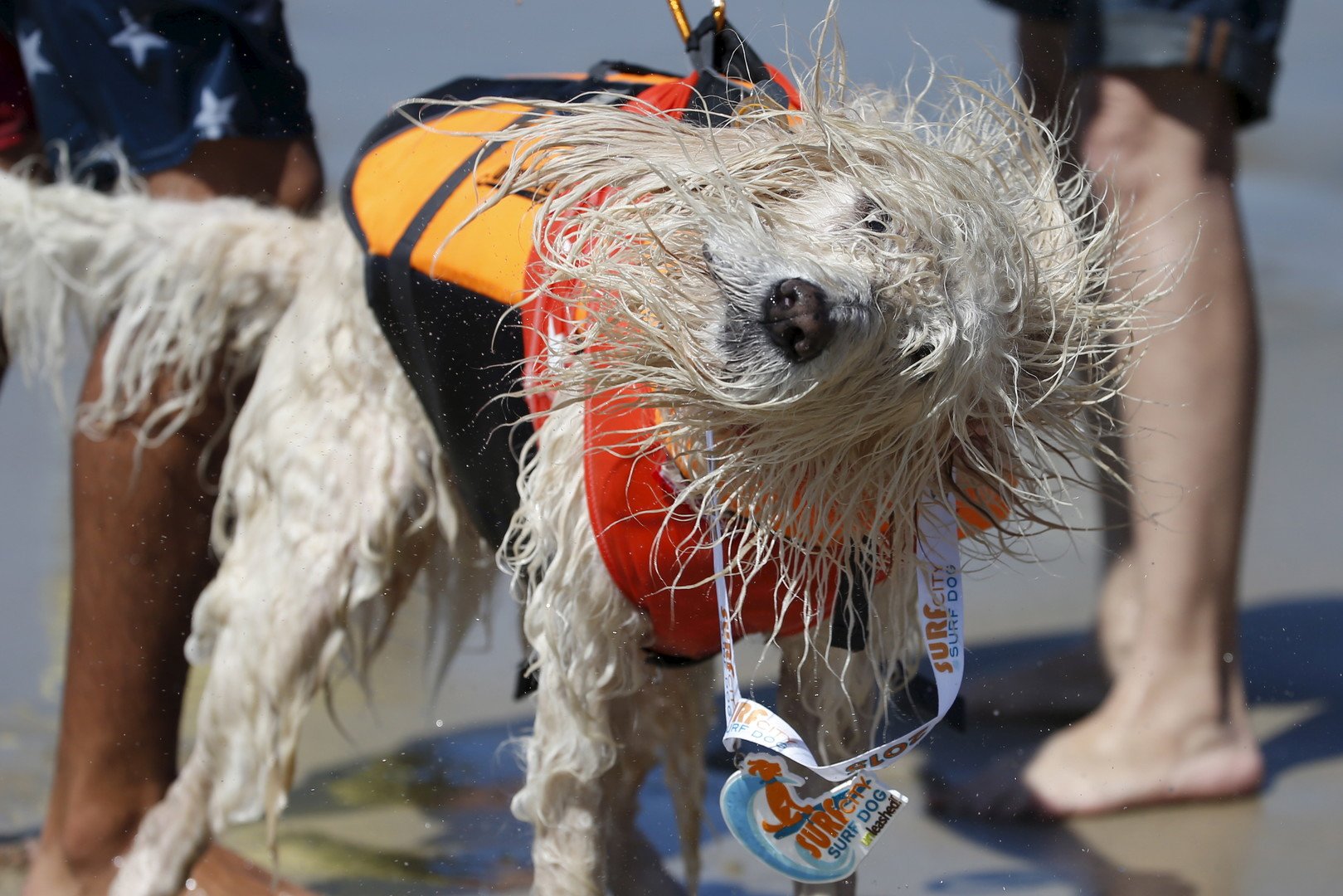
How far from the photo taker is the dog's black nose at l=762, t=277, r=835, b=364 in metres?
1.06

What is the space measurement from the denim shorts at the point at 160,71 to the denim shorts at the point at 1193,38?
136cm

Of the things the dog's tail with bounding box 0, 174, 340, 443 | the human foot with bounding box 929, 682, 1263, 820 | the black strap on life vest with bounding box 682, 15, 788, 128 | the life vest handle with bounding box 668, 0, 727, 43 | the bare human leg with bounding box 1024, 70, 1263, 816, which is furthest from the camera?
the human foot with bounding box 929, 682, 1263, 820

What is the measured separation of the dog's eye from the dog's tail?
3.41 ft

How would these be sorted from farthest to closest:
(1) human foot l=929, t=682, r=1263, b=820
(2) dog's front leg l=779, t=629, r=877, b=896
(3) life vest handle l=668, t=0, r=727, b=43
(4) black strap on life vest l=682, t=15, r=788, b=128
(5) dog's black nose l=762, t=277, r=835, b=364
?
(1) human foot l=929, t=682, r=1263, b=820 → (2) dog's front leg l=779, t=629, r=877, b=896 → (3) life vest handle l=668, t=0, r=727, b=43 → (4) black strap on life vest l=682, t=15, r=788, b=128 → (5) dog's black nose l=762, t=277, r=835, b=364

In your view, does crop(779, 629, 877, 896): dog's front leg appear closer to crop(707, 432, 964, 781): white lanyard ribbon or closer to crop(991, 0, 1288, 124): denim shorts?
crop(707, 432, 964, 781): white lanyard ribbon

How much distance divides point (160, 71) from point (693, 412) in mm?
1420

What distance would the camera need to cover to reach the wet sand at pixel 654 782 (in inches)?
82.7

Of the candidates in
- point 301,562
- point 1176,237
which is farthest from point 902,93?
point 301,562

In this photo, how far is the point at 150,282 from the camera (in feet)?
6.54

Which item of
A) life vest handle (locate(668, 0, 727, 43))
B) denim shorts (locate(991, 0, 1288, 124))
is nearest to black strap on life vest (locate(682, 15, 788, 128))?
life vest handle (locate(668, 0, 727, 43))

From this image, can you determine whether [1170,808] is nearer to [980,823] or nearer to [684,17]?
[980,823]

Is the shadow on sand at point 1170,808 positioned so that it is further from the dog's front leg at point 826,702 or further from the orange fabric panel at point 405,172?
the orange fabric panel at point 405,172

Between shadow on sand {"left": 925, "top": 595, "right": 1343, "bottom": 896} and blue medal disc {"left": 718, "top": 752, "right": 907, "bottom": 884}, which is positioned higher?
blue medal disc {"left": 718, "top": 752, "right": 907, "bottom": 884}

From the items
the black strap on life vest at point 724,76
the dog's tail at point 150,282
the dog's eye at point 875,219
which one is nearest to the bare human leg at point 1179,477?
the black strap on life vest at point 724,76
